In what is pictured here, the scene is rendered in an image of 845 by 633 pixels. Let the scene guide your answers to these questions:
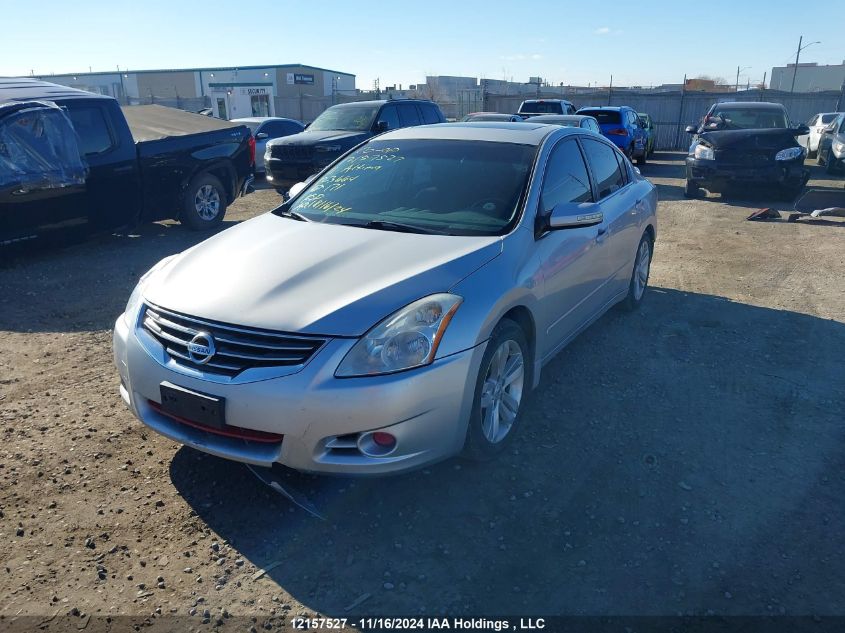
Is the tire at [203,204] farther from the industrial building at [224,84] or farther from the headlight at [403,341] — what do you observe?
the industrial building at [224,84]

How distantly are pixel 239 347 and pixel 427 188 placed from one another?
185 cm

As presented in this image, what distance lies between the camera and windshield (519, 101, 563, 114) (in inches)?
763

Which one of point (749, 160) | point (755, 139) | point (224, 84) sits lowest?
point (749, 160)

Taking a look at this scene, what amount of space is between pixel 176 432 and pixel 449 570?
1419 mm

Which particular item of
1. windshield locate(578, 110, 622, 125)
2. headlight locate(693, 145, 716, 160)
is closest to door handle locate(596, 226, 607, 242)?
headlight locate(693, 145, 716, 160)

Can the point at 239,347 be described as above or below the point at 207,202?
above

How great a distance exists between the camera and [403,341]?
2.94m

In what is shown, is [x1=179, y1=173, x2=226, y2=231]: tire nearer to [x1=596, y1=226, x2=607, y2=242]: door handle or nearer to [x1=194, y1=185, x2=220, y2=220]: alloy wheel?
[x1=194, y1=185, x2=220, y2=220]: alloy wheel

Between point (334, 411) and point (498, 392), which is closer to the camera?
point (334, 411)

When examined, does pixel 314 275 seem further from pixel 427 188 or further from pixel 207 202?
pixel 207 202

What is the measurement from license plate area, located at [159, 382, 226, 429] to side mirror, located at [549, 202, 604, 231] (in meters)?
2.11

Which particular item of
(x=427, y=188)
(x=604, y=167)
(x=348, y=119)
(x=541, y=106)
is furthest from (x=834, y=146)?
(x=427, y=188)

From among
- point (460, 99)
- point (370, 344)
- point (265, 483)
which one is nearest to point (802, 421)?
point (370, 344)

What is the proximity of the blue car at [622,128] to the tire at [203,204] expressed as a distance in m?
11.3
